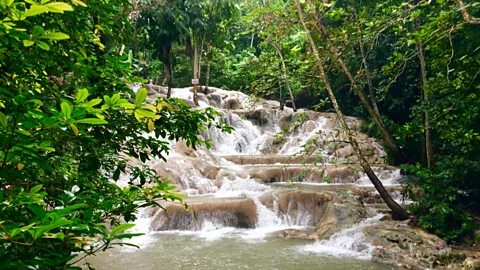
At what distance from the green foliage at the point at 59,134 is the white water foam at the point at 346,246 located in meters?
5.08

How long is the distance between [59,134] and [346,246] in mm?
6231

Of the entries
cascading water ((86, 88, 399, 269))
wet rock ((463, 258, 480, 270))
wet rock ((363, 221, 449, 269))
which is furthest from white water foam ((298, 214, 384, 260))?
wet rock ((463, 258, 480, 270))

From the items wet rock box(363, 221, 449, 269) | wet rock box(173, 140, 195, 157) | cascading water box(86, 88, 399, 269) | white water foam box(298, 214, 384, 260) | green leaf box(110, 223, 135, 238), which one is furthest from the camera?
wet rock box(173, 140, 195, 157)

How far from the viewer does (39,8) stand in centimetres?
89

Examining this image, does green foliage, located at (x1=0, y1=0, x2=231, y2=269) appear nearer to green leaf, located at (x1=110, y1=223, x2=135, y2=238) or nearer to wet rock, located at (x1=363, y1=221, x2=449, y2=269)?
green leaf, located at (x1=110, y1=223, x2=135, y2=238)

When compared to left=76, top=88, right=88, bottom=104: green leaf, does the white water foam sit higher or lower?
lower

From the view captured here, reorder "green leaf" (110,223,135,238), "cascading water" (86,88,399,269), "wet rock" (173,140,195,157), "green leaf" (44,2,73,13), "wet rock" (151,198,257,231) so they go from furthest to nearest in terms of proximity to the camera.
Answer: "wet rock" (173,140,195,157)
"wet rock" (151,198,257,231)
"cascading water" (86,88,399,269)
"green leaf" (110,223,135,238)
"green leaf" (44,2,73,13)

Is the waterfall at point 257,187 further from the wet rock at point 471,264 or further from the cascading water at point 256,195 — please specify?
the wet rock at point 471,264

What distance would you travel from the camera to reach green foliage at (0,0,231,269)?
95 cm

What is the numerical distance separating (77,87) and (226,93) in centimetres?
Result: 1883

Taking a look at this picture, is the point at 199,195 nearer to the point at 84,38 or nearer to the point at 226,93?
the point at 84,38

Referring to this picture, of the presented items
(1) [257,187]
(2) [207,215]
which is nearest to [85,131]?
(2) [207,215]

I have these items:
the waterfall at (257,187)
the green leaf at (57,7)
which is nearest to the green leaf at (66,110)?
the green leaf at (57,7)

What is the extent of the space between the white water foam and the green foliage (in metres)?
5.08
